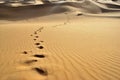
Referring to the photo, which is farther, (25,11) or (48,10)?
(48,10)

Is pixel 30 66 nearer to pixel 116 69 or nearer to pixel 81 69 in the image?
pixel 81 69

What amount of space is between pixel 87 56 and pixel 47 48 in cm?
149

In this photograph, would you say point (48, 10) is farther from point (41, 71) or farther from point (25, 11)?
point (41, 71)

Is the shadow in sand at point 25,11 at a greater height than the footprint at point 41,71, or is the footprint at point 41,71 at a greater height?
the footprint at point 41,71

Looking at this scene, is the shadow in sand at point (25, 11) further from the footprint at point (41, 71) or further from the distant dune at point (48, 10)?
the footprint at point (41, 71)

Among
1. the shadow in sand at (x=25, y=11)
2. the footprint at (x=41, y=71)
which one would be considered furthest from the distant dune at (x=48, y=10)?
the footprint at (x=41, y=71)

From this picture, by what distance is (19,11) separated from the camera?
20578mm

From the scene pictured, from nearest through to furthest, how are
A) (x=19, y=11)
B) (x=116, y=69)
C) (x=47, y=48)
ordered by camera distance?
(x=116, y=69) < (x=47, y=48) < (x=19, y=11)

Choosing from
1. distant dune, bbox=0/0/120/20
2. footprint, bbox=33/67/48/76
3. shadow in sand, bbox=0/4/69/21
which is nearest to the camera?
footprint, bbox=33/67/48/76

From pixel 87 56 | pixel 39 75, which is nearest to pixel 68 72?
pixel 39 75

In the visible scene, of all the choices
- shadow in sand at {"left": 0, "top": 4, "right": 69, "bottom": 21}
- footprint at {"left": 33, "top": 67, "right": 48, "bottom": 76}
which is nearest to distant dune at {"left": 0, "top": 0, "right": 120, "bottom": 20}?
shadow in sand at {"left": 0, "top": 4, "right": 69, "bottom": 21}

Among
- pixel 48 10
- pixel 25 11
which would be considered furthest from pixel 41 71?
pixel 48 10

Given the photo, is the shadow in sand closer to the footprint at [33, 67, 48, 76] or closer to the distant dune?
the distant dune

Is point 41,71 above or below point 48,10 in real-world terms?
above
